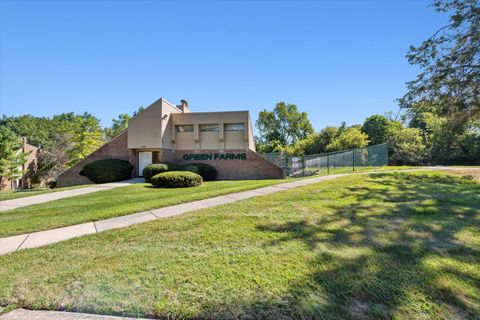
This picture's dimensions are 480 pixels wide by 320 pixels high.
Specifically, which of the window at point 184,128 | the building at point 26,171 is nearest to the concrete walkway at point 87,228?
the window at point 184,128

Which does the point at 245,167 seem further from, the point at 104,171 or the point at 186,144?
the point at 104,171

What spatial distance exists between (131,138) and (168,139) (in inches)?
112

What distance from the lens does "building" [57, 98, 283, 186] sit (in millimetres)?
18531

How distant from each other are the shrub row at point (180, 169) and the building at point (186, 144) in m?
1.20

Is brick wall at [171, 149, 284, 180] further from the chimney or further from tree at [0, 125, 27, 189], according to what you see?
tree at [0, 125, 27, 189]

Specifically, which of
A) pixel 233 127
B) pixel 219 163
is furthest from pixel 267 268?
pixel 233 127

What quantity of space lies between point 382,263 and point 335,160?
15.7 m

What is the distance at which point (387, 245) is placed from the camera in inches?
137

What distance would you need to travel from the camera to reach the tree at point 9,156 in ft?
64.0

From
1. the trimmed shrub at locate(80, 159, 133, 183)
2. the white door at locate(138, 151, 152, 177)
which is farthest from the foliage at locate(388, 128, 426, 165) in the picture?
the trimmed shrub at locate(80, 159, 133, 183)

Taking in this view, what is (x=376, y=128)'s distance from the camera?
36.9m

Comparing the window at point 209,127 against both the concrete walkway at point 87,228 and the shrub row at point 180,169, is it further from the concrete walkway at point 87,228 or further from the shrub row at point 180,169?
the concrete walkway at point 87,228

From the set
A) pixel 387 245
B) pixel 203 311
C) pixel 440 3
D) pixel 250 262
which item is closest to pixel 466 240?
pixel 387 245

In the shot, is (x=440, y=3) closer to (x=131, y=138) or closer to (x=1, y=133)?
(x=131, y=138)
